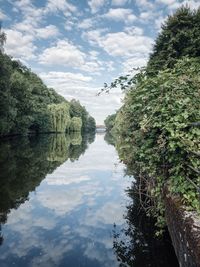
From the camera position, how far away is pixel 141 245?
623cm

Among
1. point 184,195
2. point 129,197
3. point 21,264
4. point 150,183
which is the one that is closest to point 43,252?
point 21,264

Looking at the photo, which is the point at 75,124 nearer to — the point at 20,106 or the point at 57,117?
the point at 57,117

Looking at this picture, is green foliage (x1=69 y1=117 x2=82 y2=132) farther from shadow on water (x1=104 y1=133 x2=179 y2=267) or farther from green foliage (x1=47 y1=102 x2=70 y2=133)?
shadow on water (x1=104 y1=133 x2=179 y2=267)

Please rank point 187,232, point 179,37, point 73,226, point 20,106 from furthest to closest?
point 20,106 < point 179,37 < point 73,226 < point 187,232

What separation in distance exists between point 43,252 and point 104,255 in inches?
46.8

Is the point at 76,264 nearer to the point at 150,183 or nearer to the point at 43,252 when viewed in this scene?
the point at 43,252

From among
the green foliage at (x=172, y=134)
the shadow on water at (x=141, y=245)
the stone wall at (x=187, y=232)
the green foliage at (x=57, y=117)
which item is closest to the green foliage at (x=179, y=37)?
the shadow on water at (x=141, y=245)

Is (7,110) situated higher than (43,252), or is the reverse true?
(7,110)

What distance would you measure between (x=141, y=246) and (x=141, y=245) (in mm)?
51

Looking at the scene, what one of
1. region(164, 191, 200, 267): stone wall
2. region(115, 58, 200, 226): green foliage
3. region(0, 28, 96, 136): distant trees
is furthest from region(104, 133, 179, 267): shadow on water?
region(0, 28, 96, 136): distant trees

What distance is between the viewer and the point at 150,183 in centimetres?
649

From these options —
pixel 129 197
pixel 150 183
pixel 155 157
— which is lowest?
pixel 129 197

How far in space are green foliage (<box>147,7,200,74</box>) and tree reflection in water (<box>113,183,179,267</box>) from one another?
15149mm

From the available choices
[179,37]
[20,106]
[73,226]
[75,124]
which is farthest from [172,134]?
[75,124]
